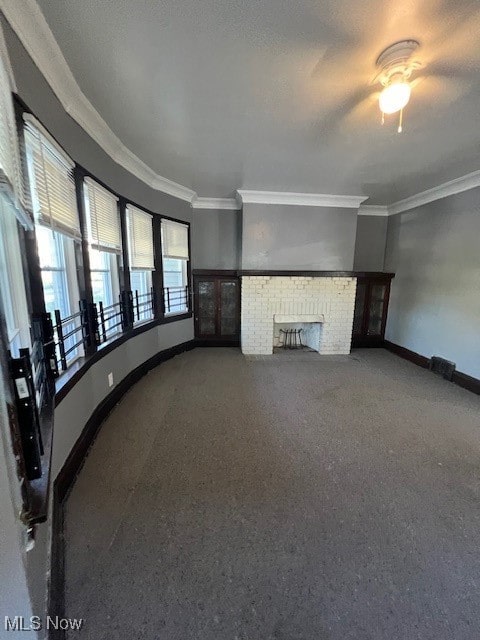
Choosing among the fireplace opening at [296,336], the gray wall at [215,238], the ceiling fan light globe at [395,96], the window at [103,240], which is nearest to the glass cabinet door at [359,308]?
the fireplace opening at [296,336]

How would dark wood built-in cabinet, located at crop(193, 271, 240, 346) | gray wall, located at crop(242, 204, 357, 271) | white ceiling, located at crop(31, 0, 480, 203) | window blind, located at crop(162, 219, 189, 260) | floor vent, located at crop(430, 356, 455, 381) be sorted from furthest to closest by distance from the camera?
1. dark wood built-in cabinet, located at crop(193, 271, 240, 346)
2. gray wall, located at crop(242, 204, 357, 271)
3. window blind, located at crop(162, 219, 189, 260)
4. floor vent, located at crop(430, 356, 455, 381)
5. white ceiling, located at crop(31, 0, 480, 203)

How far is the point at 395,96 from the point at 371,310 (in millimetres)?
3798

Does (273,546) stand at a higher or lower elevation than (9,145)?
lower

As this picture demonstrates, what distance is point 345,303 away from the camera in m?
4.38

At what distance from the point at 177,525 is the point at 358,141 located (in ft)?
10.7

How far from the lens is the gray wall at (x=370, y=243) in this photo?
15.5 feet

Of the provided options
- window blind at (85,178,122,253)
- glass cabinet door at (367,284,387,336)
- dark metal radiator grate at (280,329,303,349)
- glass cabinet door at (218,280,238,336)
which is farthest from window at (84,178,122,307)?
glass cabinet door at (367,284,387,336)

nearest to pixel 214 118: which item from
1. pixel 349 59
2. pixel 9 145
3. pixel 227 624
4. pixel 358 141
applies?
pixel 349 59

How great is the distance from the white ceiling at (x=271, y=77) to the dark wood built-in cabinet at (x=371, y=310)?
2.10 meters

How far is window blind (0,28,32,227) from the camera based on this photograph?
36.2 inches

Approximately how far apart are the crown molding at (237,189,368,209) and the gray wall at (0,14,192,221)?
142cm

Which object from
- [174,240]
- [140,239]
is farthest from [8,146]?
[174,240]

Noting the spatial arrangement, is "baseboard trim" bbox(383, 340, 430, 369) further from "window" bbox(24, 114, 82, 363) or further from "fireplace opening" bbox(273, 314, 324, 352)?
"window" bbox(24, 114, 82, 363)

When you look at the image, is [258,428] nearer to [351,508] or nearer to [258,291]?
[351,508]
